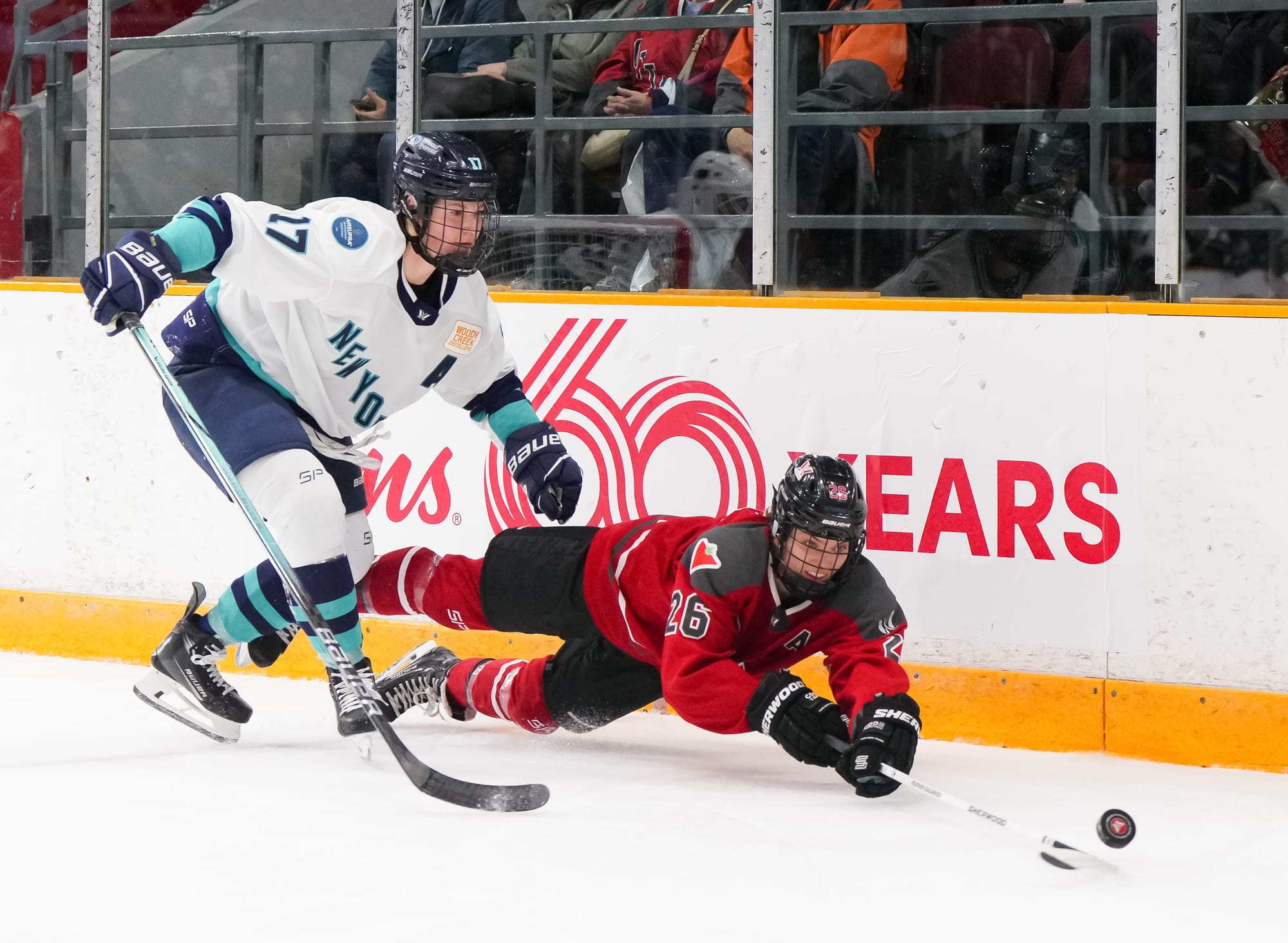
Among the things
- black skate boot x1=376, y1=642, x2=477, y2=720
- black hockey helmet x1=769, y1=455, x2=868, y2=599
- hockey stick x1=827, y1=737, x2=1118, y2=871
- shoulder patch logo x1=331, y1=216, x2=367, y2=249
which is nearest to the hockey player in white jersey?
shoulder patch logo x1=331, y1=216, x2=367, y2=249

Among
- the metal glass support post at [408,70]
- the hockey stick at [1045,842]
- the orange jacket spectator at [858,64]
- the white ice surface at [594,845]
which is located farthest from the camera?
the metal glass support post at [408,70]

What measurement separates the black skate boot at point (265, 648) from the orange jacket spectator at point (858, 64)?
5.16ft

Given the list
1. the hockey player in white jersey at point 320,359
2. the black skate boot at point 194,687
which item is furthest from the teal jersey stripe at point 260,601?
the black skate boot at point 194,687

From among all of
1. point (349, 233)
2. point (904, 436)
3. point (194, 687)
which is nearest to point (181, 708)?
point (194, 687)

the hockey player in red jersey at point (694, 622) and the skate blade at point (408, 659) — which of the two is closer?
the hockey player in red jersey at point (694, 622)

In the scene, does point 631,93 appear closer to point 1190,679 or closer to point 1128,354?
point 1128,354

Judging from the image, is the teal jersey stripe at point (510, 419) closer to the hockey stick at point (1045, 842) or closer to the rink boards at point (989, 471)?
the rink boards at point (989, 471)

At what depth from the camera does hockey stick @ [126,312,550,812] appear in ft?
8.01

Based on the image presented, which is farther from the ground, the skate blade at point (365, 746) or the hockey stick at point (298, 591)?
the hockey stick at point (298, 591)

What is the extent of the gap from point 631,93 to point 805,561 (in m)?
1.43

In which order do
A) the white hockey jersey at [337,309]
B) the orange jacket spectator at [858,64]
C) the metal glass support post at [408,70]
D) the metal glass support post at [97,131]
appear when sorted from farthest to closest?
the metal glass support post at [97,131]
the metal glass support post at [408,70]
the orange jacket spectator at [858,64]
the white hockey jersey at [337,309]

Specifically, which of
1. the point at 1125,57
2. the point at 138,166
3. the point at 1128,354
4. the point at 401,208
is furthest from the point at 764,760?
the point at 138,166

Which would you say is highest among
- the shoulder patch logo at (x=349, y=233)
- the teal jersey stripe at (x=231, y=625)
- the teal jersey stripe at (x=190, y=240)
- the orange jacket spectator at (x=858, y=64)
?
the orange jacket spectator at (x=858, y=64)

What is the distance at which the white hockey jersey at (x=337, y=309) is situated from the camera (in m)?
2.63
